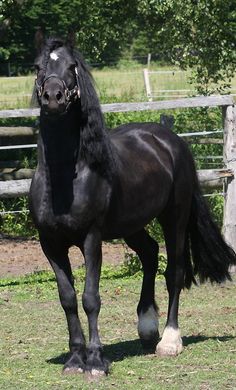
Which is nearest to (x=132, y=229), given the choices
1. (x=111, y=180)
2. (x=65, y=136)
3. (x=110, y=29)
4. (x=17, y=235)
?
(x=111, y=180)

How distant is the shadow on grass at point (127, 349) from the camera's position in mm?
6734

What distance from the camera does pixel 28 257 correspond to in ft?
40.4

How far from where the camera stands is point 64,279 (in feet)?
20.7

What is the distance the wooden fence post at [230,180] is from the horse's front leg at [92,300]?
14.8 feet

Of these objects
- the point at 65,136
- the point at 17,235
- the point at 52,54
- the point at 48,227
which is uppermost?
the point at 52,54

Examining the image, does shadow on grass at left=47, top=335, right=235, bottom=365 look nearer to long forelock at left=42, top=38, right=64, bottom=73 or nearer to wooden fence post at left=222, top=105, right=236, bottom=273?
long forelock at left=42, top=38, right=64, bottom=73

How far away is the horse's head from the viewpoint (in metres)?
5.84

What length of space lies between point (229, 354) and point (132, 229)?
114 cm

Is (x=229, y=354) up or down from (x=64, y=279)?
down

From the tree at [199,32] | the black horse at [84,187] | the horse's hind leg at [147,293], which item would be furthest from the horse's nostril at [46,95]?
the tree at [199,32]

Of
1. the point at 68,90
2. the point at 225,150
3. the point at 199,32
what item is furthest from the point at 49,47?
the point at 199,32

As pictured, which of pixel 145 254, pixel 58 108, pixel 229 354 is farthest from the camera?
pixel 145 254

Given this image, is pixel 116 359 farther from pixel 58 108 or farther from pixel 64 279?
pixel 58 108

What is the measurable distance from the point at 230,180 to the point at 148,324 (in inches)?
150
